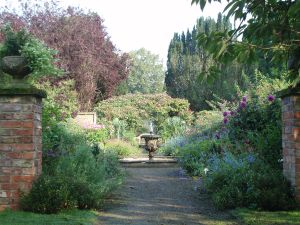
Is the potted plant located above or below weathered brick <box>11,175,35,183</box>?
above

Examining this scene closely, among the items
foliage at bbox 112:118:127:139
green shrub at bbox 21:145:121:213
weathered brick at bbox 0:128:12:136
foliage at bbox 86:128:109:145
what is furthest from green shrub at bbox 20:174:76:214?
foliage at bbox 112:118:127:139

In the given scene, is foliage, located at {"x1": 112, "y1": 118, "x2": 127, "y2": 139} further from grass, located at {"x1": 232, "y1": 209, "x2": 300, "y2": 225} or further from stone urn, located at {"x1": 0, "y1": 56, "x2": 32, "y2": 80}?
grass, located at {"x1": 232, "y1": 209, "x2": 300, "y2": 225}

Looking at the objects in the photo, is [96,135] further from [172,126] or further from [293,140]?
[293,140]

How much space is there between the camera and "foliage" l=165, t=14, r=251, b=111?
27609 mm

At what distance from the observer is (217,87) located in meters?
28.3

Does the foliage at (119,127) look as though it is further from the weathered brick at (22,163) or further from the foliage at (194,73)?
the weathered brick at (22,163)

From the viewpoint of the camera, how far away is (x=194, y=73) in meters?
31.5

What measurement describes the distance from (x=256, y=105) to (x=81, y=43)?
42.1ft

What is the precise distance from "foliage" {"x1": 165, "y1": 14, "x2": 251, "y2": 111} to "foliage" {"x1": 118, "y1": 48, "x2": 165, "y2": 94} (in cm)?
3267

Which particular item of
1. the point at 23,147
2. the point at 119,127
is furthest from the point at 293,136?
the point at 119,127

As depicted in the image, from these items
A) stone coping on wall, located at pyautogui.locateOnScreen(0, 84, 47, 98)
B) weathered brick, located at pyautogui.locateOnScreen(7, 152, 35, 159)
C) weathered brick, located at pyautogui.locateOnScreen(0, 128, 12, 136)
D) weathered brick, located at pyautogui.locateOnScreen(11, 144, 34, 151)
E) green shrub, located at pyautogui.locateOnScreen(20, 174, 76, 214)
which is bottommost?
green shrub, located at pyautogui.locateOnScreen(20, 174, 76, 214)

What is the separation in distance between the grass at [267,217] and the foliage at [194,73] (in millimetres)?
20723

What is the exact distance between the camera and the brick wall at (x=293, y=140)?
5625 millimetres

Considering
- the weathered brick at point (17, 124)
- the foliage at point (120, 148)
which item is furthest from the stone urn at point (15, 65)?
the foliage at point (120, 148)
